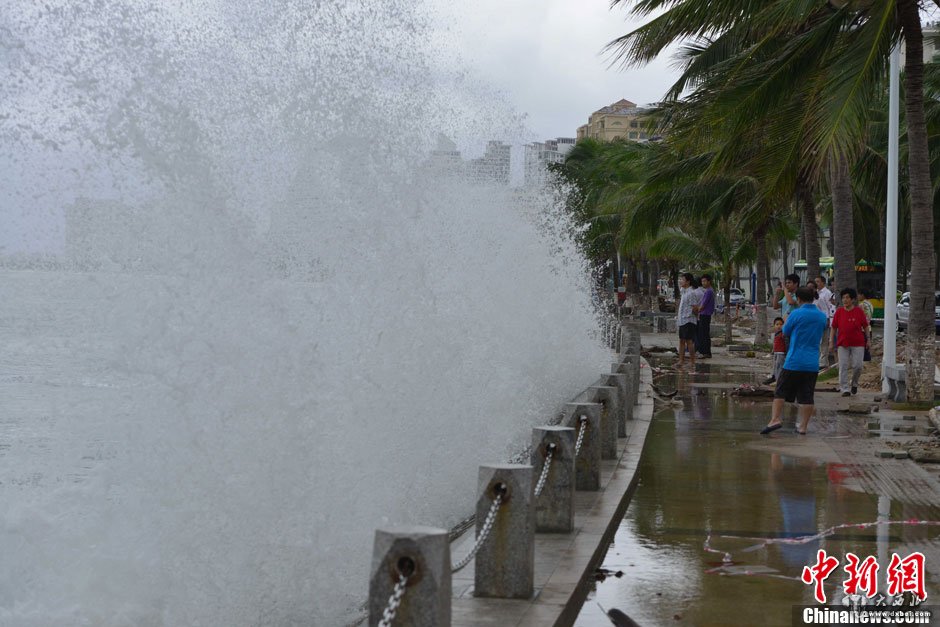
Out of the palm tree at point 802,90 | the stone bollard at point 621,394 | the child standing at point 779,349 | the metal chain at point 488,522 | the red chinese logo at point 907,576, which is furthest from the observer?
the child standing at point 779,349

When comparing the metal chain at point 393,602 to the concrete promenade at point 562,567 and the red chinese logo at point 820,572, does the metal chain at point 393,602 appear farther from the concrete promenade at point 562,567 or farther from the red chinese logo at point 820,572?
the red chinese logo at point 820,572

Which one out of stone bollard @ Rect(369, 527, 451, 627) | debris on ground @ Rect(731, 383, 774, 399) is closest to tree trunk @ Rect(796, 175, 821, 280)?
debris on ground @ Rect(731, 383, 774, 399)

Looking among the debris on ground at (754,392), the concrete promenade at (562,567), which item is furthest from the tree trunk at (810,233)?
the concrete promenade at (562,567)

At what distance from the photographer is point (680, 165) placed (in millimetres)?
24719

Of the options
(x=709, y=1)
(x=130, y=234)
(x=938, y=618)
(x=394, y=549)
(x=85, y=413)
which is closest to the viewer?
(x=394, y=549)

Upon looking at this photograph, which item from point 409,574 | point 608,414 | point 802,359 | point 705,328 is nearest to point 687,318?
point 705,328

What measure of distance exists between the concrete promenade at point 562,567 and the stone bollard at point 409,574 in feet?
3.54

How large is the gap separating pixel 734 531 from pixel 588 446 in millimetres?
1484

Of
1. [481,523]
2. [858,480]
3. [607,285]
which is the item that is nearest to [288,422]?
[481,523]

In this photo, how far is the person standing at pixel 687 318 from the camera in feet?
75.5

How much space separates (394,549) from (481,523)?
168 cm

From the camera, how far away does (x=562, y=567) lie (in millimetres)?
6496

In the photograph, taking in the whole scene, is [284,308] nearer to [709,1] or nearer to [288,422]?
[288,422]

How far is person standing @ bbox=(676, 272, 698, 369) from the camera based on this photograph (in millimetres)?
23016
